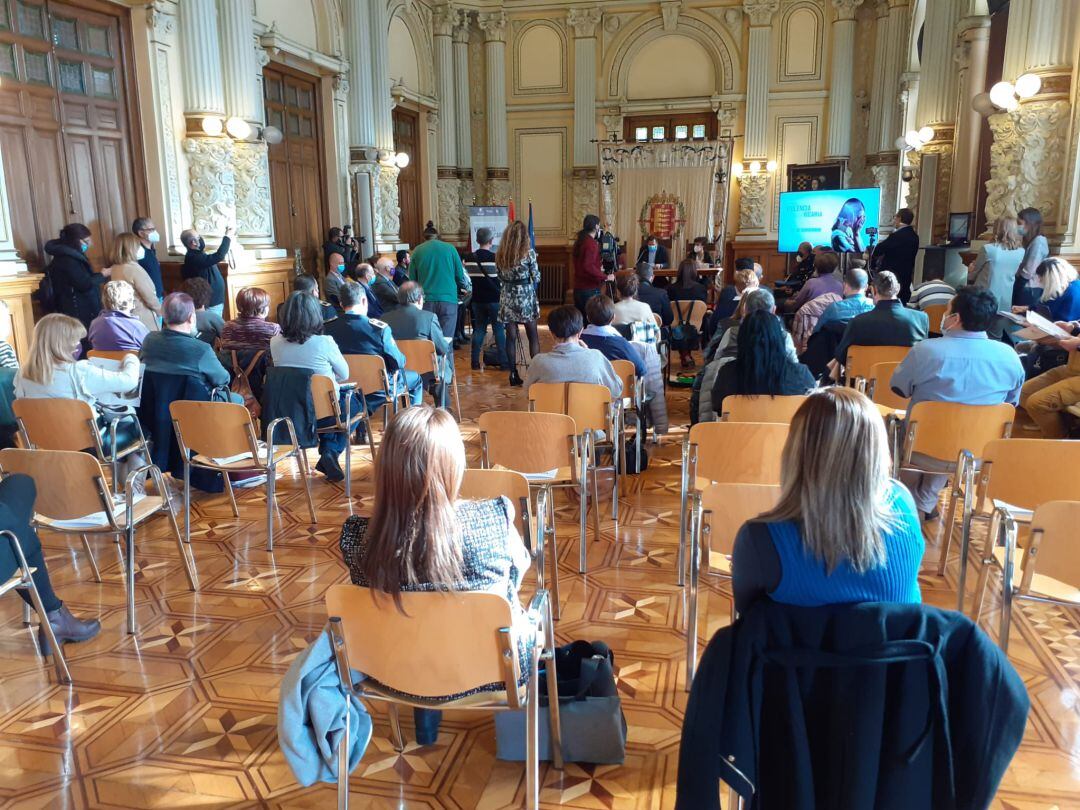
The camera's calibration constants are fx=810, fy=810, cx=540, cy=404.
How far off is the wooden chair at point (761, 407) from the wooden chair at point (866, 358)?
44.3 inches

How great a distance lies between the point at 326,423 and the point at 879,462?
3444 millimetres

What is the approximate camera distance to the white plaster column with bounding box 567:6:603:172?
1370 centimetres

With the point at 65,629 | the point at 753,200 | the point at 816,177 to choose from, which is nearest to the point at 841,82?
the point at 816,177

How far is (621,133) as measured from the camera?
46.1 feet

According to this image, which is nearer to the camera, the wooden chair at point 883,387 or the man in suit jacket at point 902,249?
the wooden chair at point 883,387

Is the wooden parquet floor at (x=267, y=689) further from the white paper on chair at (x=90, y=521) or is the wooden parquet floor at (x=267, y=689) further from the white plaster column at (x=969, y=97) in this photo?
the white plaster column at (x=969, y=97)

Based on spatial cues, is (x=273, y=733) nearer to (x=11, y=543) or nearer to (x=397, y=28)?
(x=11, y=543)

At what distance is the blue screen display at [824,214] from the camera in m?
11.5

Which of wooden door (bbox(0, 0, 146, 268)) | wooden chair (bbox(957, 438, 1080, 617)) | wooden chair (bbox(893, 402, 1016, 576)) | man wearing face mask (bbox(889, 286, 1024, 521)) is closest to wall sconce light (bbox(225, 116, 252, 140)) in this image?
wooden door (bbox(0, 0, 146, 268))

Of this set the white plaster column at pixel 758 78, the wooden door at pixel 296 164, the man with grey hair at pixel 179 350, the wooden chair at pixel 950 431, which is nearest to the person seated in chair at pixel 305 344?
the man with grey hair at pixel 179 350

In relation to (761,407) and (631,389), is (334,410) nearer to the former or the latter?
(631,389)

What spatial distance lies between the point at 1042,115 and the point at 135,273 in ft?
23.5

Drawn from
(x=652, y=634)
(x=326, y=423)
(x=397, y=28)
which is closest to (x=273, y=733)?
(x=652, y=634)

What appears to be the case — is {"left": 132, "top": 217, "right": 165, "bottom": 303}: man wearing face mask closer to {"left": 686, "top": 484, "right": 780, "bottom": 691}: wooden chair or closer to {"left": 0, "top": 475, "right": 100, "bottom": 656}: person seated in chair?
{"left": 0, "top": 475, "right": 100, "bottom": 656}: person seated in chair
